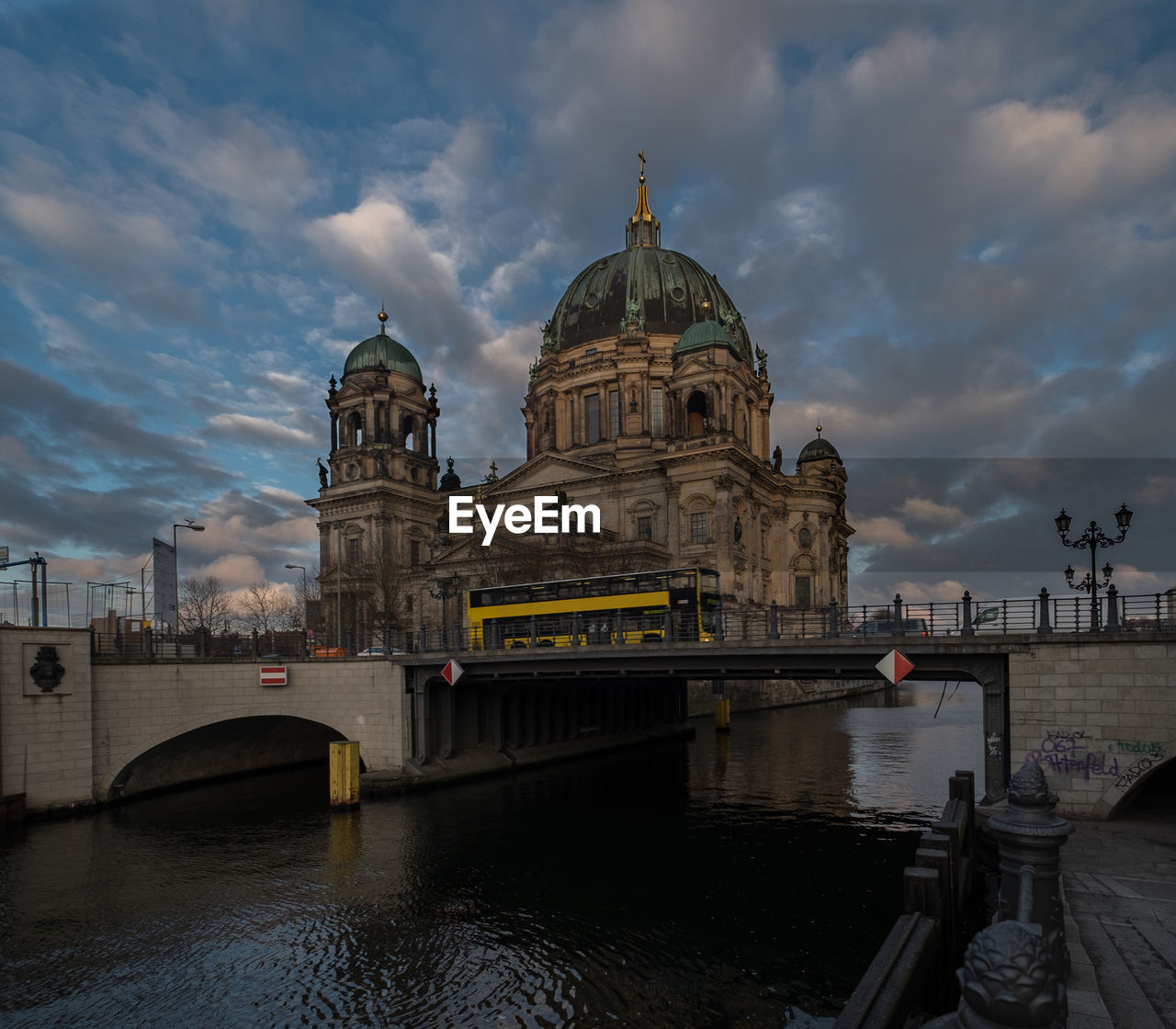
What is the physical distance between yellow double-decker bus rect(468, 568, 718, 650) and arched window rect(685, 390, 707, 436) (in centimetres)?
4511

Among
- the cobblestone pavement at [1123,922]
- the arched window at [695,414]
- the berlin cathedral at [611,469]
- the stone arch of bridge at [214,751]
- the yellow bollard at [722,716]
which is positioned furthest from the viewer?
the arched window at [695,414]

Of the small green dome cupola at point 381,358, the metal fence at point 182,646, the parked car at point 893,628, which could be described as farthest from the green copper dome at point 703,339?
the parked car at point 893,628

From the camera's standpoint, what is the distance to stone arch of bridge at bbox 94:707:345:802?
3343cm

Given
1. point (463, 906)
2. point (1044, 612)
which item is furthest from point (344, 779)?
point (1044, 612)

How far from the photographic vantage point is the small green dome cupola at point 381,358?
95.4 metres

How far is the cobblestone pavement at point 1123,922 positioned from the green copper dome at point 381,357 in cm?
8617

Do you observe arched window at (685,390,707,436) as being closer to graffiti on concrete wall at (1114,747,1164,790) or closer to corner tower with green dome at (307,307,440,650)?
corner tower with green dome at (307,307,440,650)

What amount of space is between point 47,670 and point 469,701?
57.2 ft

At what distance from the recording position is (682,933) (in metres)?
18.5

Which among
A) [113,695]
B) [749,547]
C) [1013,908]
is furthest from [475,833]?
[749,547]

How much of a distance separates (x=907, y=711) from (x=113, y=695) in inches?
2618

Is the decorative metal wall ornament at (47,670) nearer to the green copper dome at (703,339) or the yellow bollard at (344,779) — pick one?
the yellow bollard at (344,779)

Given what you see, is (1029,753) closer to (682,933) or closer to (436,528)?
(682,933)

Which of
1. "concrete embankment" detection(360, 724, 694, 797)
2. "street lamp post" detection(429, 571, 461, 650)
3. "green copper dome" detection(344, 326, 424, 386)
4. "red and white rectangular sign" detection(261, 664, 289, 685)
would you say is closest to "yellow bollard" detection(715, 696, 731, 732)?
"concrete embankment" detection(360, 724, 694, 797)
